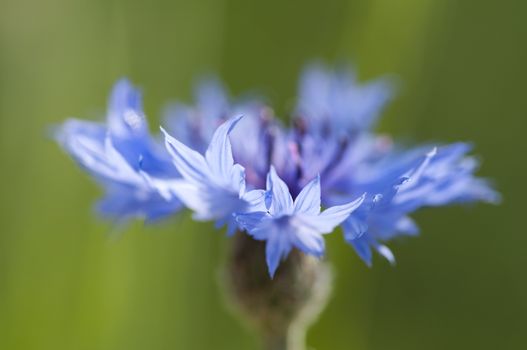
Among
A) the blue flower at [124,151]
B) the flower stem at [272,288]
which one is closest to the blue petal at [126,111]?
the blue flower at [124,151]

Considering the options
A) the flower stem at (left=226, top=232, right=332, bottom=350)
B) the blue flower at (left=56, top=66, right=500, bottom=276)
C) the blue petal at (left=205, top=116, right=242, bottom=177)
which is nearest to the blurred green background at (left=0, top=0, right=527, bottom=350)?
the flower stem at (left=226, top=232, right=332, bottom=350)

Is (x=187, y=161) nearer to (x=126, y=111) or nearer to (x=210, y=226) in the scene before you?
(x=126, y=111)

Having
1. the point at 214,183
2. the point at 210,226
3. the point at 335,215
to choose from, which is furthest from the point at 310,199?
the point at 210,226

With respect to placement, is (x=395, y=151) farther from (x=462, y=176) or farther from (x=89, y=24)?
(x=89, y=24)

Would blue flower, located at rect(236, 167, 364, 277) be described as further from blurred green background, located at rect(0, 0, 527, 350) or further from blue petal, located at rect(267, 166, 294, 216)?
blurred green background, located at rect(0, 0, 527, 350)

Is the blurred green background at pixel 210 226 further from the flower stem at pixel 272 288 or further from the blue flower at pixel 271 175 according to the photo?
the blue flower at pixel 271 175

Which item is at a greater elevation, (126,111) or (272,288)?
(126,111)
